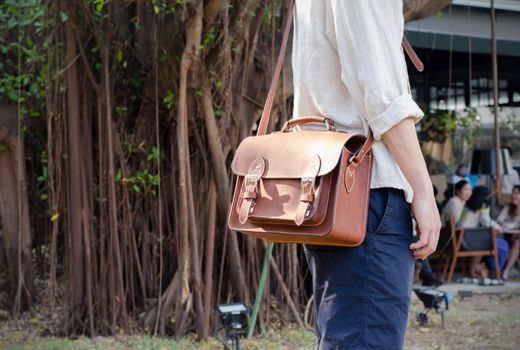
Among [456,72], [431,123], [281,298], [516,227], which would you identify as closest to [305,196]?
[281,298]

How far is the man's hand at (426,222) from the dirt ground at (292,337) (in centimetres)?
372

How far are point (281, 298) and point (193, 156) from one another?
117 cm

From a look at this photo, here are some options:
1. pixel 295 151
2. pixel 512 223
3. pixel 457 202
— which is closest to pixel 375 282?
pixel 295 151

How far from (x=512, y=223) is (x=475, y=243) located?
2.78 ft

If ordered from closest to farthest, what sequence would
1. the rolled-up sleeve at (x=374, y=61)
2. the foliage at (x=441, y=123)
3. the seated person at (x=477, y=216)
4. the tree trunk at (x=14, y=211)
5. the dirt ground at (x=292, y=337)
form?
the rolled-up sleeve at (x=374, y=61) → the dirt ground at (x=292, y=337) → the tree trunk at (x=14, y=211) → the seated person at (x=477, y=216) → the foliage at (x=441, y=123)

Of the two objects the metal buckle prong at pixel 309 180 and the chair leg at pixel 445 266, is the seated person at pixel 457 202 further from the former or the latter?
the metal buckle prong at pixel 309 180

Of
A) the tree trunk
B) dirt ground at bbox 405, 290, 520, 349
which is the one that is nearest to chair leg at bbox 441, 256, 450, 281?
dirt ground at bbox 405, 290, 520, 349

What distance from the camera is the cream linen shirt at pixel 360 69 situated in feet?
5.28

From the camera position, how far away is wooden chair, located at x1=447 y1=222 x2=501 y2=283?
9.04 meters

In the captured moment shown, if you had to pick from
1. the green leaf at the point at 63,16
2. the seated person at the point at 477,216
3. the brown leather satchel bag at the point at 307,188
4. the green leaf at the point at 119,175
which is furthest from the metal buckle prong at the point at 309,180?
the seated person at the point at 477,216

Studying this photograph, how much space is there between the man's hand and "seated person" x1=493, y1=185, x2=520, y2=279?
8210mm

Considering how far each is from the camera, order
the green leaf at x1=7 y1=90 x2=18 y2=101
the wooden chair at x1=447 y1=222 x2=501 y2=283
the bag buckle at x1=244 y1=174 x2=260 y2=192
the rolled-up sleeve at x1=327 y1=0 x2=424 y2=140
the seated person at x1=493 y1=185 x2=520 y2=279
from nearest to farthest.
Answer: the rolled-up sleeve at x1=327 y1=0 x2=424 y2=140
the bag buckle at x1=244 y1=174 x2=260 y2=192
the green leaf at x1=7 y1=90 x2=18 y2=101
the wooden chair at x1=447 y1=222 x2=501 y2=283
the seated person at x1=493 y1=185 x2=520 y2=279

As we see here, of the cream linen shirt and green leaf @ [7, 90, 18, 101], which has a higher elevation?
green leaf @ [7, 90, 18, 101]

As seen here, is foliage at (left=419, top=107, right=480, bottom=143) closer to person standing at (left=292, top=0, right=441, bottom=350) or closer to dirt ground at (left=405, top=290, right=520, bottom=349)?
dirt ground at (left=405, top=290, right=520, bottom=349)
